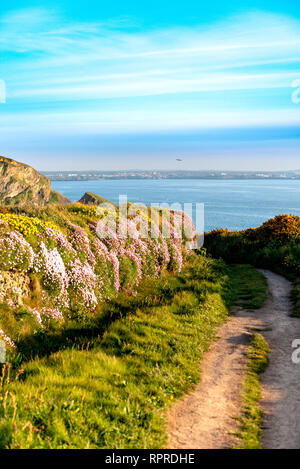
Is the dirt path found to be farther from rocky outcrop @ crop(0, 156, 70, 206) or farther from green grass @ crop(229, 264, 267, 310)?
rocky outcrop @ crop(0, 156, 70, 206)

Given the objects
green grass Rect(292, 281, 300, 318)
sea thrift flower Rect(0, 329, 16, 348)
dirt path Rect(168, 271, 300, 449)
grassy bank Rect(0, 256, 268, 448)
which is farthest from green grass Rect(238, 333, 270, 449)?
sea thrift flower Rect(0, 329, 16, 348)

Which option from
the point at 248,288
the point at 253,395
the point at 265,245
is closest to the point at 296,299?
the point at 248,288

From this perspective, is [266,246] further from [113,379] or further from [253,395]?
[113,379]

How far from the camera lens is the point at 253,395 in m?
7.57

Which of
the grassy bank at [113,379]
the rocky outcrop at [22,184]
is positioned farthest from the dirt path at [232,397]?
the rocky outcrop at [22,184]

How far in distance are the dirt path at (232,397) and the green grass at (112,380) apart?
34cm

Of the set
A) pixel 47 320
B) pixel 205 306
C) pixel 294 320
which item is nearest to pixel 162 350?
pixel 47 320

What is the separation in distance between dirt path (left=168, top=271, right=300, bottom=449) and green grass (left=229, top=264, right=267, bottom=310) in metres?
3.08

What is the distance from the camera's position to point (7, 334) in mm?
8938

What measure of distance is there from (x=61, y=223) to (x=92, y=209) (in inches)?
149

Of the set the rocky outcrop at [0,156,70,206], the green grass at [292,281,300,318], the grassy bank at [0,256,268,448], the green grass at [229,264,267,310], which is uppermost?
the rocky outcrop at [0,156,70,206]

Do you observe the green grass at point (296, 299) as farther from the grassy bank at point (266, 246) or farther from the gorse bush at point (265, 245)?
the gorse bush at point (265, 245)

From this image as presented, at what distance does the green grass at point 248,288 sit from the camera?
1558 centimetres

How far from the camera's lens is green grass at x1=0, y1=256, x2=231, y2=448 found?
535 centimetres
